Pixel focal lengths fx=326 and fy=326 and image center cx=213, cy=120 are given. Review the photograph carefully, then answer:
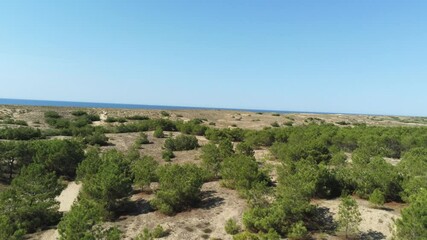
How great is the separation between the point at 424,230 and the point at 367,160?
57.6 ft

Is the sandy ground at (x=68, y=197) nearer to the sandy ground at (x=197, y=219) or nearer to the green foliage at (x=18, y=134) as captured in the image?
the sandy ground at (x=197, y=219)

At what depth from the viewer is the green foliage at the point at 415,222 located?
49.5 feet

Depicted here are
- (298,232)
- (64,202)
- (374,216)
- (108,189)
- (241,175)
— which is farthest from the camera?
(64,202)

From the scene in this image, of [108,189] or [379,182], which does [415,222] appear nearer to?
[379,182]

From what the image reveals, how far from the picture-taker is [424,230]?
14.9 m

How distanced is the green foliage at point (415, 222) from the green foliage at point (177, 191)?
13.2m

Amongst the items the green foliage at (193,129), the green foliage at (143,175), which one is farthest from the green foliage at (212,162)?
the green foliage at (193,129)

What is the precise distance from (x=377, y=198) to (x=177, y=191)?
13661 millimetres

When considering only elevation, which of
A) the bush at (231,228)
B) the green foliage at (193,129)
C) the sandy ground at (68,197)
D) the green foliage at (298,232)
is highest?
the green foliage at (193,129)

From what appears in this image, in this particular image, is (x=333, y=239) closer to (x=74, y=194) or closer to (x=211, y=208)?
(x=211, y=208)

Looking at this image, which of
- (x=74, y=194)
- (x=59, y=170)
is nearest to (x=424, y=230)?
(x=74, y=194)

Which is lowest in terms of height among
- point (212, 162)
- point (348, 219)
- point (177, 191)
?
point (348, 219)

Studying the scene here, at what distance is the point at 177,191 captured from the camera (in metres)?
23.0

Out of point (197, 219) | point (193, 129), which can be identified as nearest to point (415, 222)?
point (197, 219)
